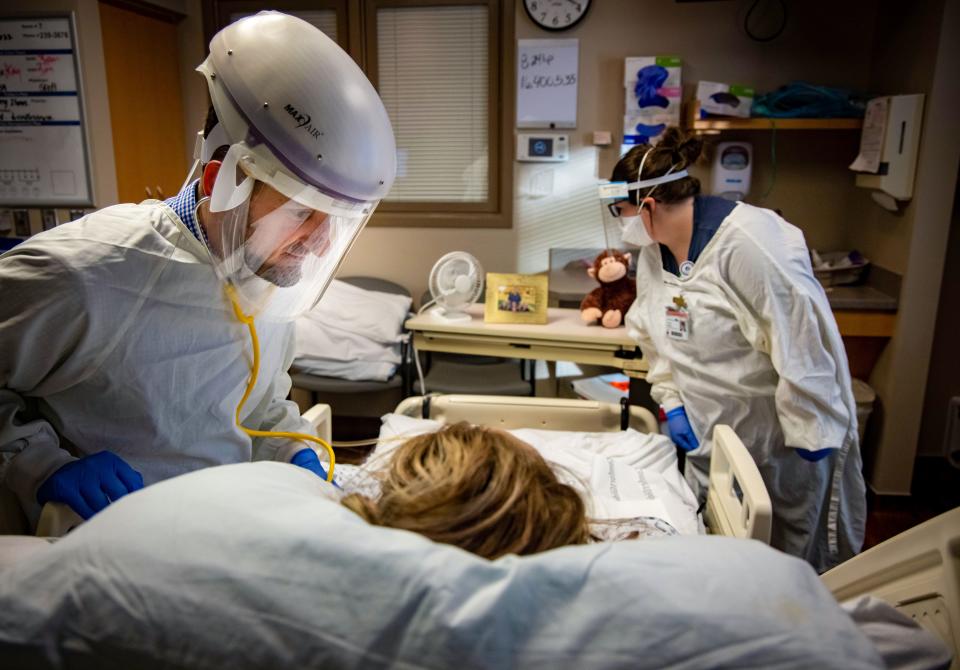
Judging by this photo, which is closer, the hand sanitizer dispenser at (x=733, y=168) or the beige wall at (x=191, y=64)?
the hand sanitizer dispenser at (x=733, y=168)

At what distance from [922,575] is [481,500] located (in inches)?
26.9

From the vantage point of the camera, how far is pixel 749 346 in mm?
2119

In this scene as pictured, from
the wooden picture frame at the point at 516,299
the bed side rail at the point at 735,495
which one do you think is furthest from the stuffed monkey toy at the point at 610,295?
the bed side rail at the point at 735,495

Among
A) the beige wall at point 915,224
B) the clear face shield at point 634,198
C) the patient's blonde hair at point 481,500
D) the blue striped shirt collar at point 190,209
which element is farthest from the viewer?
the beige wall at point 915,224

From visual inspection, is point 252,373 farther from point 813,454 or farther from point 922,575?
point 813,454

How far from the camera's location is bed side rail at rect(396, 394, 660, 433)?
222cm

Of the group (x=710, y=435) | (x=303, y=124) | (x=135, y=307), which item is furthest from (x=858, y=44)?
(x=135, y=307)

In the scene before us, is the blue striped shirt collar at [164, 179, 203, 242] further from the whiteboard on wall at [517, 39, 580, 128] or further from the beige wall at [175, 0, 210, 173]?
the beige wall at [175, 0, 210, 173]

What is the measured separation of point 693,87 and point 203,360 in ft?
9.96

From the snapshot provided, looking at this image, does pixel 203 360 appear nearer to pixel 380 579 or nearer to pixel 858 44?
pixel 380 579

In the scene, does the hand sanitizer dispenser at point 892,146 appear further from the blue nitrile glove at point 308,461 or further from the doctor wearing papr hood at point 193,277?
the blue nitrile glove at point 308,461

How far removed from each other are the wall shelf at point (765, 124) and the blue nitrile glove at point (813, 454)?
1766 millimetres

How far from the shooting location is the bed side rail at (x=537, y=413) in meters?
2.22

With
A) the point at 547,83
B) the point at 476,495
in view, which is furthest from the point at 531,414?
the point at 547,83
